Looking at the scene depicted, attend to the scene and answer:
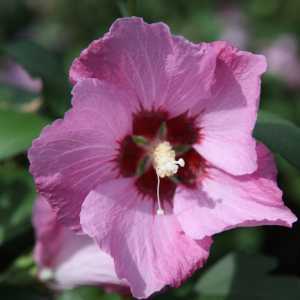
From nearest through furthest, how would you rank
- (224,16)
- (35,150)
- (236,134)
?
1. (35,150)
2. (236,134)
3. (224,16)

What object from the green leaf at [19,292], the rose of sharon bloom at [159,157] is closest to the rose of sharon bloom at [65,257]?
the green leaf at [19,292]

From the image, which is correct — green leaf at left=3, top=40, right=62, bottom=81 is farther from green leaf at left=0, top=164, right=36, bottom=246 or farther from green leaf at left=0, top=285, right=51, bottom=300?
green leaf at left=0, top=285, right=51, bottom=300

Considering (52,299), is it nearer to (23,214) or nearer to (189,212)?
(23,214)

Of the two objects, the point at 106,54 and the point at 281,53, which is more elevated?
the point at 106,54

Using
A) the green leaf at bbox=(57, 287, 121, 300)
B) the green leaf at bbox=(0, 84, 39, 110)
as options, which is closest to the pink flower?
the green leaf at bbox=(0, 84, 39, 110)

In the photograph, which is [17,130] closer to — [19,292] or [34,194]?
[34,194]

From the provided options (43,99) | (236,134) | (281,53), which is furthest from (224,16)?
(236,134)

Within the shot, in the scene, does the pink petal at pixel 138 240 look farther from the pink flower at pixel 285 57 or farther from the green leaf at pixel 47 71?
the pink flower at pixel 285 57
